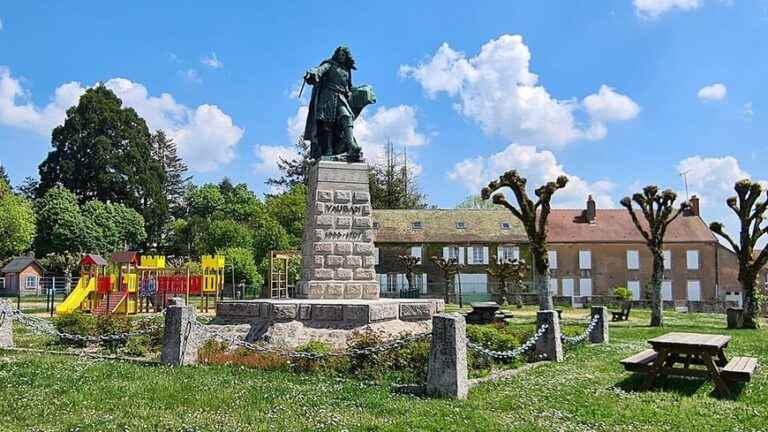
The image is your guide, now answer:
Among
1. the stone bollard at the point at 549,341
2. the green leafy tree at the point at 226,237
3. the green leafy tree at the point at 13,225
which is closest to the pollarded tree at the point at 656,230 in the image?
the stone bollard at the point at 549,341

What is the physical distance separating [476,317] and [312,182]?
6874 mm

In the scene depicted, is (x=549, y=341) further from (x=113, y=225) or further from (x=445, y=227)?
(x=113, y=225)

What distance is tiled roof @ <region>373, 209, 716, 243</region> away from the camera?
146ft

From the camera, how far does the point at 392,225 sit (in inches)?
1774

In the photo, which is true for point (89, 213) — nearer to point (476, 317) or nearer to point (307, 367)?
point (476, 317)

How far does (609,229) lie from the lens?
151ft

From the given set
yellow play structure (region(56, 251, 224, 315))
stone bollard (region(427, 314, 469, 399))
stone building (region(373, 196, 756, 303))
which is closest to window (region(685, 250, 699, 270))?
stone building (region(373, 196, 756, 303))

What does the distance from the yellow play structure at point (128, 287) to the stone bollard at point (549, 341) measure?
17.9m

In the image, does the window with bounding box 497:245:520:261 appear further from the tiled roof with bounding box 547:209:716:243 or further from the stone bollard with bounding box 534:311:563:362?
the stone bollard with bounding box 534:311:563:362

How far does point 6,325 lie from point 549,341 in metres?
10.4

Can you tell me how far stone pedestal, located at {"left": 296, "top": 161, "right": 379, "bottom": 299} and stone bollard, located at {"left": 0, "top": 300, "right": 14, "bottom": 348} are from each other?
5.68m

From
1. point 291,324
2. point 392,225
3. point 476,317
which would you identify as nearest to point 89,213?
point 392,225

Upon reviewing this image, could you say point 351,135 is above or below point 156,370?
above

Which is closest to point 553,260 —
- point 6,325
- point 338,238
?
point 338,238
